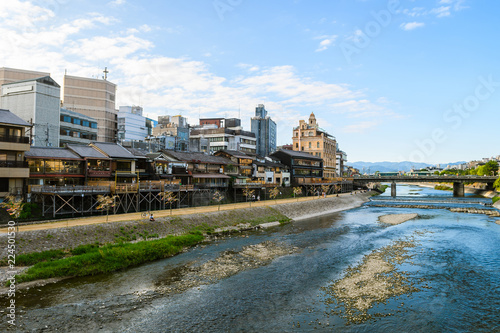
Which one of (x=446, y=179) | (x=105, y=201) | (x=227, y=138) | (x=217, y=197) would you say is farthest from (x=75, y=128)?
(x=446, y=179)

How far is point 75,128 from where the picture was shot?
67.8m

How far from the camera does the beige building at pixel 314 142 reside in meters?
127

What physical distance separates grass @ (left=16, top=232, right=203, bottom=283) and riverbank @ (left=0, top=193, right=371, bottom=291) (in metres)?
1.41

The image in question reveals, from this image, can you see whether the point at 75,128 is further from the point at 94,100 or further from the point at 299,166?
the point at 299,166

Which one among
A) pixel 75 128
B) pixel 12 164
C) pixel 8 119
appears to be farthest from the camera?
pixel 75 128

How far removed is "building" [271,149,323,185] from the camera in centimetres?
9725

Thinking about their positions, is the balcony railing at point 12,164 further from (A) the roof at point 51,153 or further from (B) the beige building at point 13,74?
(B) the beige building at point 13,74

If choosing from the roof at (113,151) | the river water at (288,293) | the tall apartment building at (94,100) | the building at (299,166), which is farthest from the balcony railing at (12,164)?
A: the building at (299,166)

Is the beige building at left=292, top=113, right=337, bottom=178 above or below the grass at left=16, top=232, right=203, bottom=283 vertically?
above

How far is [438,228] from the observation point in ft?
160

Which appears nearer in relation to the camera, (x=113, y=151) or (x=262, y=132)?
(x=113, y=151)

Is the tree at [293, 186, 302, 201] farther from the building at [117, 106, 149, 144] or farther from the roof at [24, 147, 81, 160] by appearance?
the roof at [24, 147, 81, 160]

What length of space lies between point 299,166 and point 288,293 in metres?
79.4

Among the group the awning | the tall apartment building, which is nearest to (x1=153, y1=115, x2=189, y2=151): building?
the tall apartment building
